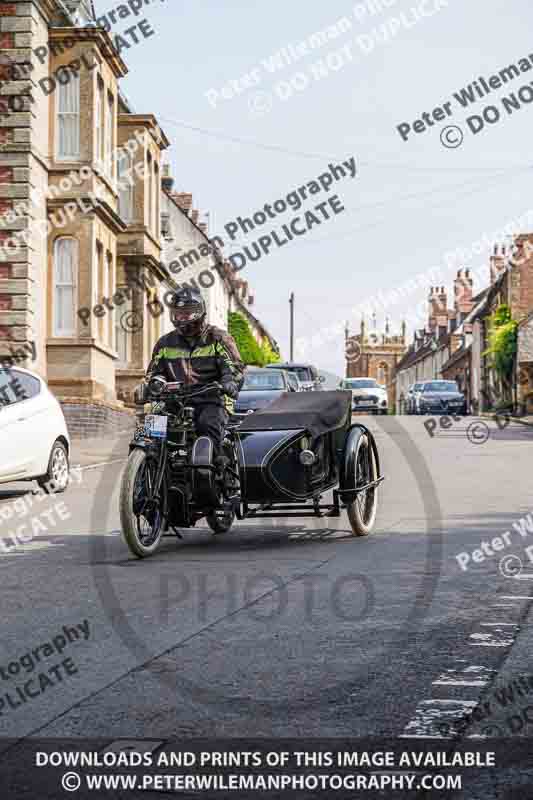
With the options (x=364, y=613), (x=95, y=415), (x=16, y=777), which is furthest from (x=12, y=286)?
(x=16, y=777)

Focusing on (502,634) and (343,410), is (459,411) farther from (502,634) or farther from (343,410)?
(502,634)

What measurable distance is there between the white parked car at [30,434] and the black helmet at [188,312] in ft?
17.3

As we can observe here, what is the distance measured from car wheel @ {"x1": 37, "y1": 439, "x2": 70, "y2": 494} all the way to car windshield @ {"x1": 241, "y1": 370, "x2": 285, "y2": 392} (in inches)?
424

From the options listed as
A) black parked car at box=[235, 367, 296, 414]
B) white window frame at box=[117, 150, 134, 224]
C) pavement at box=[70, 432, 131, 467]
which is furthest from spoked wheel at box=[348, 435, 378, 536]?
white window frame at box=[117, 150, 134, 224]

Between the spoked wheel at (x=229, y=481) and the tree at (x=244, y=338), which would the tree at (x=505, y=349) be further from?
the spoked wheel at (x=229, y=481)

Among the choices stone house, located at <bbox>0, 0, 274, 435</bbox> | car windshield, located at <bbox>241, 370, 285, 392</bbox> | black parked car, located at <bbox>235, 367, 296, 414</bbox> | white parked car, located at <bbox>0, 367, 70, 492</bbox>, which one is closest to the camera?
white parked car, located at <bbox>0, 367, 70, 492</bbox>

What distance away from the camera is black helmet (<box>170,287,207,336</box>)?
31.9 ft

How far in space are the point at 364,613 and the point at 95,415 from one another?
76.5ft

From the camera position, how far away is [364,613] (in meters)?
6.88

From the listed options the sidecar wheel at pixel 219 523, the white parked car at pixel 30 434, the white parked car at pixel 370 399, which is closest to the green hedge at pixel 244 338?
the white parked car at pixel 370 399

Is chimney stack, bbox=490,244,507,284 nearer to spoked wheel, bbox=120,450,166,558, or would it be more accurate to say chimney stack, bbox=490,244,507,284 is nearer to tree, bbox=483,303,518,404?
tree, bbox=483,303,518,404

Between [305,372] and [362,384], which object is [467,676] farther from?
[362,384]

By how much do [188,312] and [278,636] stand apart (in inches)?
159

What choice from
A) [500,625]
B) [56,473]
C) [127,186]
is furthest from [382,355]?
[500,625]
